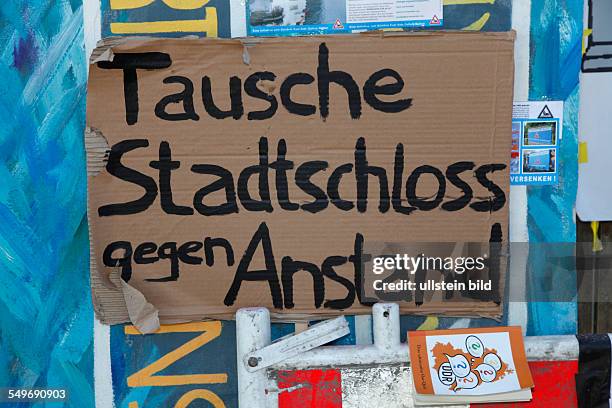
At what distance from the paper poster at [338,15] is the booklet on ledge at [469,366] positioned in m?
0.86

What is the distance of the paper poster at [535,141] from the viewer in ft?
5.73

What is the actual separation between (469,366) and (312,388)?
1.41 feet

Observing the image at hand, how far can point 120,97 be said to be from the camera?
1726 mm

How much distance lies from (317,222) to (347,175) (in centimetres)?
16

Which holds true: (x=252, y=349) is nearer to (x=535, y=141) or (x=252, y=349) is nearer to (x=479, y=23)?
(x=535, y=141)

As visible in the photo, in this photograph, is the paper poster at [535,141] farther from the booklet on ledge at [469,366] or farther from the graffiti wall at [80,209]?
the booklet on ledge at [469,366]

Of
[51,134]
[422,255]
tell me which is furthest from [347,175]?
[51,134]

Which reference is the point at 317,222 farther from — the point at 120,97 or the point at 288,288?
the point at 120,97

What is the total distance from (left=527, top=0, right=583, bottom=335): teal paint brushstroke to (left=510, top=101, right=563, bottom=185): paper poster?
0.06ft

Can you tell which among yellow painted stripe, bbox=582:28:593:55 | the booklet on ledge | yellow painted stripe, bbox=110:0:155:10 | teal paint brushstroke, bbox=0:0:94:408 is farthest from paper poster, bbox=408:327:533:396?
yellow painted stripe, bbox=110:0:155:10

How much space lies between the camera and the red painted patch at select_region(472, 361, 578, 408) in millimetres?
1712

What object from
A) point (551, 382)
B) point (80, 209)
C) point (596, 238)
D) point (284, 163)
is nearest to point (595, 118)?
point (596, 238)

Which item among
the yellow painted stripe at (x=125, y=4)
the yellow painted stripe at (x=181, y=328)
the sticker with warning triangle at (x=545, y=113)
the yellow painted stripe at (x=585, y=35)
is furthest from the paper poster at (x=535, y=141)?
the yellow painted stripe at (x=125, y=4)

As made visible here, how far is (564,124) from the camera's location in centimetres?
176
